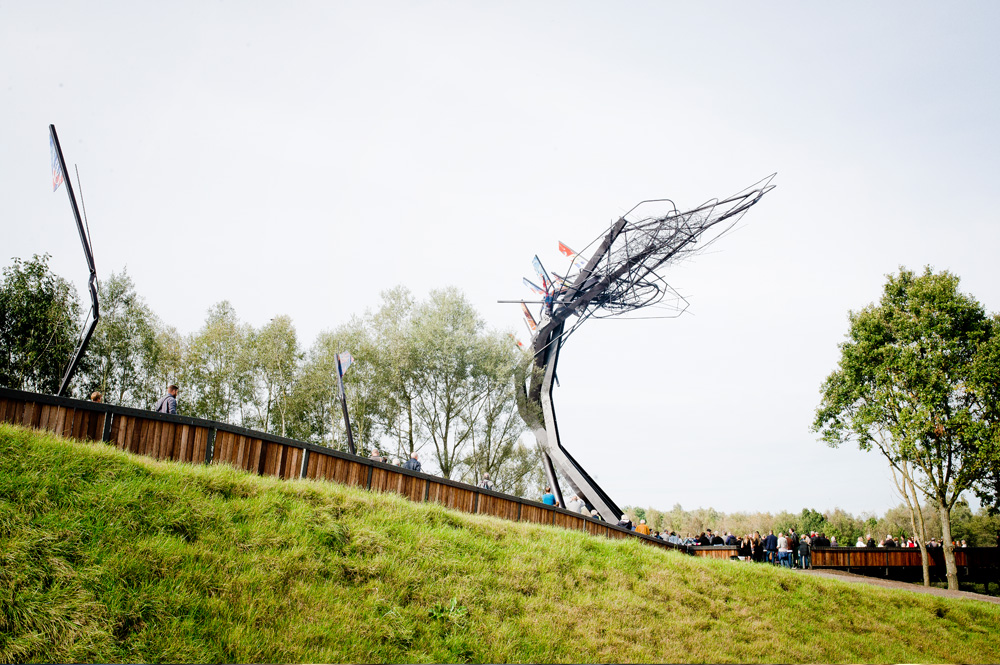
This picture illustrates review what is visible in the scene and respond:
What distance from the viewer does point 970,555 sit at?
2698cm

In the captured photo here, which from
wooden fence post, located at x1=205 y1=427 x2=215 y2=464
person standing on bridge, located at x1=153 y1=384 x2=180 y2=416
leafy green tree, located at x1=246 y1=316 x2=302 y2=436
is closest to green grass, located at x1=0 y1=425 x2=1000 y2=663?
wooden fence post, located at x1=205 y1=427 x2=215 y2=464

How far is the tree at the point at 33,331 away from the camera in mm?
29359

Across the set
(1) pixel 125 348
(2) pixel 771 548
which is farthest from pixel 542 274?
(1) pixel 125 348

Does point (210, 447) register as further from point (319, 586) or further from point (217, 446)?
point (319, 586)

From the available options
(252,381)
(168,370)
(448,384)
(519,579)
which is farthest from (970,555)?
(168,370)

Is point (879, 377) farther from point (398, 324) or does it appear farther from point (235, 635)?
point (235, 635)

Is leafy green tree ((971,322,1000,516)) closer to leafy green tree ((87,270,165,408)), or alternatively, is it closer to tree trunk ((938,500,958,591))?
tree trunk ((938,500,958,591))

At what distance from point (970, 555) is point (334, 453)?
27699 millimetres

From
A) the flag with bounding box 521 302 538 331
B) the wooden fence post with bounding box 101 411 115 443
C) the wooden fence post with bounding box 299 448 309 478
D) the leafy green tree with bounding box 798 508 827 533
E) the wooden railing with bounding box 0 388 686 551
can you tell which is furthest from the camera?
the leafy green tree with bounding box 798 508 827 533

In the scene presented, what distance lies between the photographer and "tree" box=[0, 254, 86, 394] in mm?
29359

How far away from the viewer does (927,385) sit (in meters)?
24.4

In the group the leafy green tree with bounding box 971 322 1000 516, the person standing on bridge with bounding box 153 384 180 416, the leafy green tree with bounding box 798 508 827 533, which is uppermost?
the leafy green tree with bounding box 971 322 1000 516

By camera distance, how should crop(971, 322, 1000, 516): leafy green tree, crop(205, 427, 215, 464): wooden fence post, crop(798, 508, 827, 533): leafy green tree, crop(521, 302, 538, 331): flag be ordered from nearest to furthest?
crop(205, 427, 215, 464): wooden fence post, crop(971, 322, 1000, 516): leafy green tree, crop(521, 302, 538, 331): flag, crop(798, 508, 827, 533): leafy green tree

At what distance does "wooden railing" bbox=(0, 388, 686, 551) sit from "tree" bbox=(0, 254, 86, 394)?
23.8 metres
